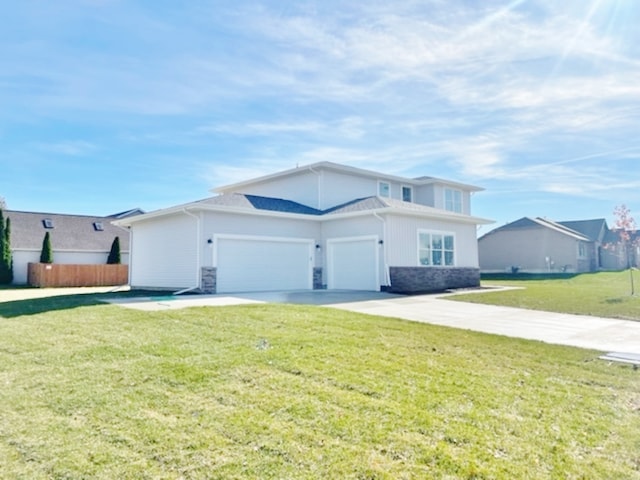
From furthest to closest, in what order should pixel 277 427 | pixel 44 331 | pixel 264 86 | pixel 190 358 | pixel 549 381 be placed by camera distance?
pixel 264 86
pixel 44 331
pixel 190 358
pixel 549 381
pixel 277 427

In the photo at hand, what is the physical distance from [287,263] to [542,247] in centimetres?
2596

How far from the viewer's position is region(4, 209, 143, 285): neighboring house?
28.4m

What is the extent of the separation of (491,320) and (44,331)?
9.16 meters

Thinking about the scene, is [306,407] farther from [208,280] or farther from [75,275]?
[75,275]

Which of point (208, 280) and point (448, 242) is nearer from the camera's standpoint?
point (208, 280)

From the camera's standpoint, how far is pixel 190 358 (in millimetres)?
5621

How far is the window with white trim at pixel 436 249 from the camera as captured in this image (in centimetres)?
1825

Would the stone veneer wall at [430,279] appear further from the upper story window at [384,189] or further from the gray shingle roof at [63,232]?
the gray shingle roof at [63,232]

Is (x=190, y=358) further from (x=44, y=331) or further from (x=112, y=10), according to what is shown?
(x=112, y=10)

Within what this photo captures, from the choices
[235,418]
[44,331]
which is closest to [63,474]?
[235,418]

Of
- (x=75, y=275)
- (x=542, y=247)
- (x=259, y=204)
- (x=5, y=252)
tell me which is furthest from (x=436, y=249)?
(x=5, y=252)

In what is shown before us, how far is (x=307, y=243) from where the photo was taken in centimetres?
1847

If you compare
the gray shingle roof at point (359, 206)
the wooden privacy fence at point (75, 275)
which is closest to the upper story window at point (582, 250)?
the gray shingle roof at point (359, 206)

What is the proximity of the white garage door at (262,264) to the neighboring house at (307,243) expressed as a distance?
38mm
